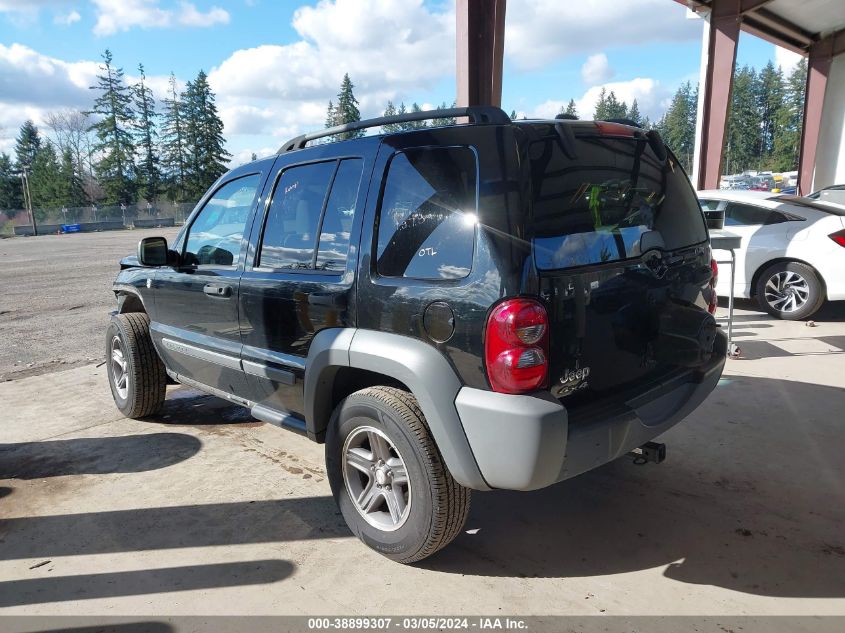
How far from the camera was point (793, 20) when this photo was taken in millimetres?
18594

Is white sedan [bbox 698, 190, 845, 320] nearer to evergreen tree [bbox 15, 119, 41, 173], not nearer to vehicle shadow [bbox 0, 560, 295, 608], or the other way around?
vehicle shadow [bbox 0, 560, 295, 608]

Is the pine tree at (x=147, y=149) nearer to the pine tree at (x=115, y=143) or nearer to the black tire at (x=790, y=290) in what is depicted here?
the pine tree at (x=115, y=143)

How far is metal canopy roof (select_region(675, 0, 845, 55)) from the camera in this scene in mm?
14789

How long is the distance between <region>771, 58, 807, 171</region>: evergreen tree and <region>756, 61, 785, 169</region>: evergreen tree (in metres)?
3.37

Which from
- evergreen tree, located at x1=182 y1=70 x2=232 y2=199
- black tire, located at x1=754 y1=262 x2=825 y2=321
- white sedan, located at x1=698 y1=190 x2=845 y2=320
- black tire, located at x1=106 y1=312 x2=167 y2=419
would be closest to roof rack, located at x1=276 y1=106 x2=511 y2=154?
black tire, located at x1=106 y1=312 x2=167 y2=419

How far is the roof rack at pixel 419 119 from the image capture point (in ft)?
8.31

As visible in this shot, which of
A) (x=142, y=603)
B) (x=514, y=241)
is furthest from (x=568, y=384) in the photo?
(x=142, y=603)

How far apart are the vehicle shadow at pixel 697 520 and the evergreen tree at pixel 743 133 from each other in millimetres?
119825

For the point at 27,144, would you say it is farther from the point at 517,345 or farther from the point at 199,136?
the point at 517,345

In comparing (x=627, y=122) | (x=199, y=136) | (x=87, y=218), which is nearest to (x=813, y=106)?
(x=627, y=122)

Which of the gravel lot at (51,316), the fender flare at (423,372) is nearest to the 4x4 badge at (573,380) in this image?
the fender flare at (423,372)

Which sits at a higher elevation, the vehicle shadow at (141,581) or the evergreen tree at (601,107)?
the evergreen tree at (601,107)

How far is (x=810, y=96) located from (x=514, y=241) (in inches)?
971

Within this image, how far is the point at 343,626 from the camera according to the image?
246 centimetres
